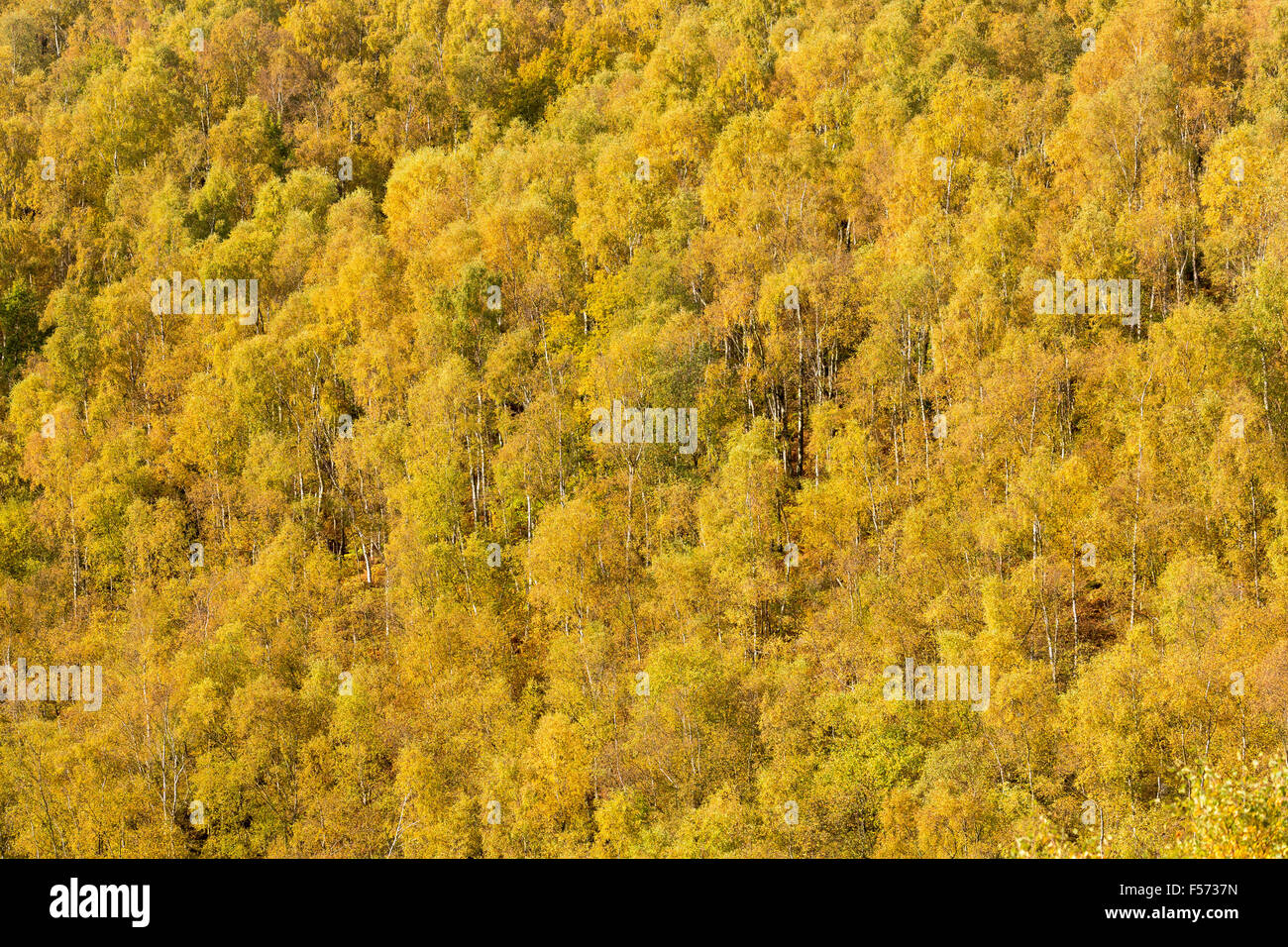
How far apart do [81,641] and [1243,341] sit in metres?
68.6

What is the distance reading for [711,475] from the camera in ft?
251

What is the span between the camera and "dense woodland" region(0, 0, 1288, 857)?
61.6m

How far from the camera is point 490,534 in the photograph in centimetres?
7906

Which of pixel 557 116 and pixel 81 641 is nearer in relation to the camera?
pixel 81 641

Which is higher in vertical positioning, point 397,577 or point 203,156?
point 203,156

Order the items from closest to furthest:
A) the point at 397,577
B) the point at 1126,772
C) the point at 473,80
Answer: the point at 1126,772 < the point at 397,577 < the point at 473,80

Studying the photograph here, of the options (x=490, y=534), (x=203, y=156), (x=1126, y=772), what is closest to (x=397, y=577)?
(x=490, y=534)

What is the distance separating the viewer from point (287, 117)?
12606 cm

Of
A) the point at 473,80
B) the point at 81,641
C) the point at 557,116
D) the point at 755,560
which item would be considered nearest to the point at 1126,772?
the point at 755,560

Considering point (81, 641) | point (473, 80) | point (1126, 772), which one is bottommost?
point (1126, 772)

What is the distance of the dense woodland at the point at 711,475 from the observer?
202ft

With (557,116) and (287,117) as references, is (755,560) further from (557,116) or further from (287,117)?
(287,117)
